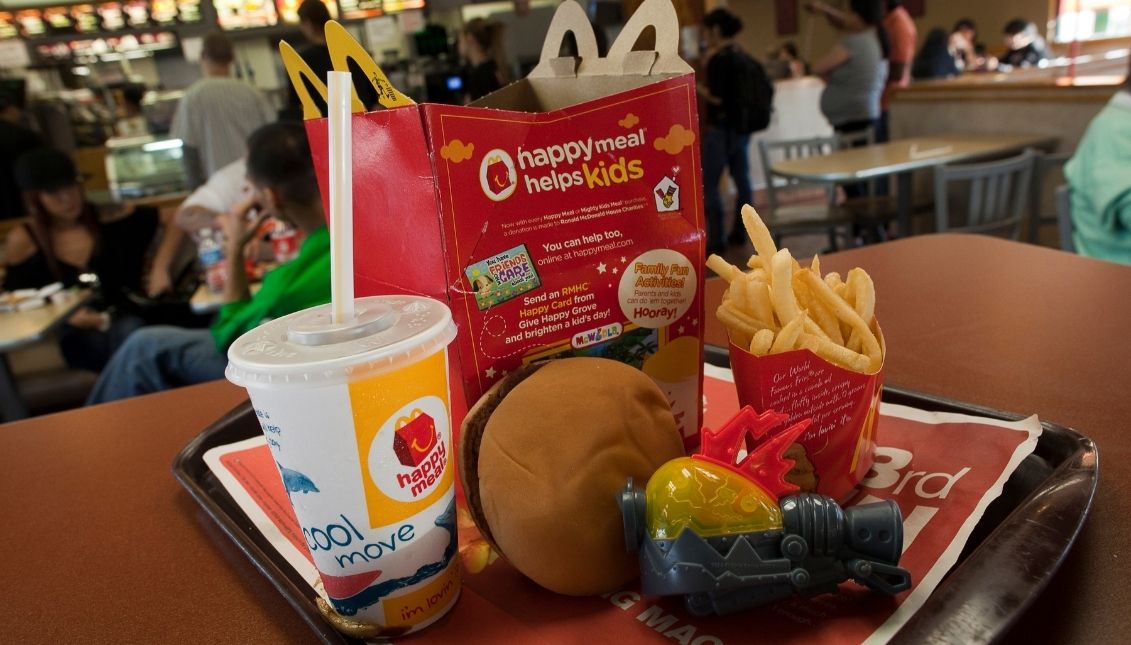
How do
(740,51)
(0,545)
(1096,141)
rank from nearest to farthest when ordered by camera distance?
(0,545)
(1096,141)
(740,51)

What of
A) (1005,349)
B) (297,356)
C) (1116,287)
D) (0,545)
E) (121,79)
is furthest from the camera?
(121,79)

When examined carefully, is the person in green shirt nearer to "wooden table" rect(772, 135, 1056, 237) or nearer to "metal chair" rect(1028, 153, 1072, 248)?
"wooden table" rect(772, 135, 1056, 237)

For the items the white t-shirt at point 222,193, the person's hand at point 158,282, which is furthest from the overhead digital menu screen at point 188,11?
the white t-shirt at point 222,193

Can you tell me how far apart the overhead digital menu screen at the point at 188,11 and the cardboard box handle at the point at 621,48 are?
6.78 m

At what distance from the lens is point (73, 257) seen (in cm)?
369

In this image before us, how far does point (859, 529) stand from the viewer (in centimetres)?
56

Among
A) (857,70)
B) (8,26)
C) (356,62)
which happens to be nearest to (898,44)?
(857,70)

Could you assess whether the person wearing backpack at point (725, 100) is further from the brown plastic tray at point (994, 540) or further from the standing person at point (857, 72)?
the brown plastic tray at point (994, 540)

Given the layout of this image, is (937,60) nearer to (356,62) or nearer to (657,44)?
(657,44)

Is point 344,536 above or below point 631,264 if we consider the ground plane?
below

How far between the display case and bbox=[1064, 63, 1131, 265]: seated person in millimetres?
4797

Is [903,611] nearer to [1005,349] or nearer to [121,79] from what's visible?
[1005,349]

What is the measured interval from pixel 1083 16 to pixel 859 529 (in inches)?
550

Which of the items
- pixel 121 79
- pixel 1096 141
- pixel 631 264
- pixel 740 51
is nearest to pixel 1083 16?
pixel 740 51
